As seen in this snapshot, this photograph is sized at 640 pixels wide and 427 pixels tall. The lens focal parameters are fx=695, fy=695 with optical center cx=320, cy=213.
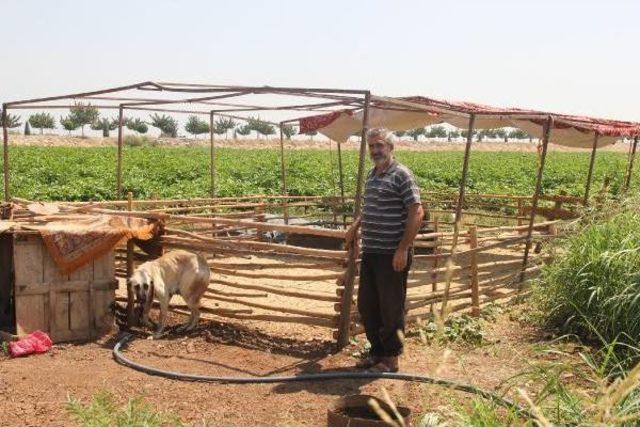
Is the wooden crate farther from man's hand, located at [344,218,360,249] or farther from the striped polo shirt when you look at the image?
the striped polo shirt

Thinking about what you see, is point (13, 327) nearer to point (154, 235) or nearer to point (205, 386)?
point (154, 235)

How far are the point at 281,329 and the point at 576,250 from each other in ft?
10.3

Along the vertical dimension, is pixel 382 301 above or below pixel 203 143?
above

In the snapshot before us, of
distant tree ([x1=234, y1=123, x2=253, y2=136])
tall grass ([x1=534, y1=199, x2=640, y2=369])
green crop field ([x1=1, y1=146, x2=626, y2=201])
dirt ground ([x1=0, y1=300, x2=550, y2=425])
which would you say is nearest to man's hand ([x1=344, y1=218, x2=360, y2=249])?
dirt ground ([x1=0, y1=300, x2=550, y2=425])

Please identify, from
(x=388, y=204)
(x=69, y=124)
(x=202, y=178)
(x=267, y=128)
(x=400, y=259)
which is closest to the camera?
(x=400, y=259)

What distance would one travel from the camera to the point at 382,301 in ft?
18.8

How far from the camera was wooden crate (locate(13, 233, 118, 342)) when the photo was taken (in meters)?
6.68

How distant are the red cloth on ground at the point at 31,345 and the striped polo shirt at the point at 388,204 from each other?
10.5ft

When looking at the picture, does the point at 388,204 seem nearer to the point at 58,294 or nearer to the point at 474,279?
the point at 474,279

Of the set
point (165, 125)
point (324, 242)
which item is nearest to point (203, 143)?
point (165, 125)

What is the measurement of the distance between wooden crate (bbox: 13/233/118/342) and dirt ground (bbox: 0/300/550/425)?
0.82 ft

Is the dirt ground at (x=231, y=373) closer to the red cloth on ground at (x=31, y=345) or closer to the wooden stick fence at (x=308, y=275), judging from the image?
the red cloth on ground at (x=31, y=345)

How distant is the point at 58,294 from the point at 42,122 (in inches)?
3464

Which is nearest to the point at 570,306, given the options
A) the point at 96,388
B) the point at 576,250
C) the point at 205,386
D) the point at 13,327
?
the point at 576,250
